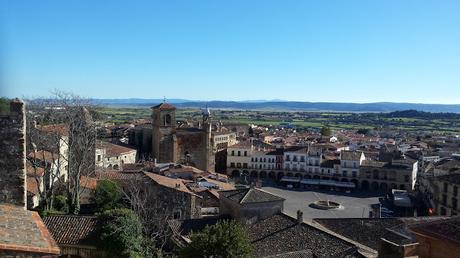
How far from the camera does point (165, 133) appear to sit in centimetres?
5956

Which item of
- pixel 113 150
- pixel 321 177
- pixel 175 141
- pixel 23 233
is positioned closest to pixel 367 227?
pixel 23 233

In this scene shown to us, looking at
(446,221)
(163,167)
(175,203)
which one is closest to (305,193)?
(163,167)

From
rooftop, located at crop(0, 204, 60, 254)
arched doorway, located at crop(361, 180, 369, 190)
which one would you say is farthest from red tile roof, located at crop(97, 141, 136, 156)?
rooftop, located at crop(0, 204, 60, 254)

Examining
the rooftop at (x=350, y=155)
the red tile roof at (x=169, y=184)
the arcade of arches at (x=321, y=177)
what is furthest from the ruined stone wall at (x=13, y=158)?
the rooftop at (x=350, y=155)

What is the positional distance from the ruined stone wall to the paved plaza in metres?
34.1

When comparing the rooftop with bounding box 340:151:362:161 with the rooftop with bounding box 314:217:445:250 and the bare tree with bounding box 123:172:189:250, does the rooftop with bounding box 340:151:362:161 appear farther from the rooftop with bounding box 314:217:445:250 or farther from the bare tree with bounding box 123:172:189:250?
the bare tree with bounding box 123:172:189:250

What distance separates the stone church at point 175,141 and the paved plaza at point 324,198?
10424 millimetres

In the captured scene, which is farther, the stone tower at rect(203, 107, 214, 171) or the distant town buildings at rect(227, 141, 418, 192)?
the distant town buildings at rect(227, 141, 418, 192)

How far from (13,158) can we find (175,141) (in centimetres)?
4919

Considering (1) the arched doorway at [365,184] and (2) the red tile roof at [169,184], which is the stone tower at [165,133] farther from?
(1) the arched doorway at [365,184]

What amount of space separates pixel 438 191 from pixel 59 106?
37600 mm

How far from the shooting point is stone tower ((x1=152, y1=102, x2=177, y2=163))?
5941cm

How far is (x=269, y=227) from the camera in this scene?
27094mm

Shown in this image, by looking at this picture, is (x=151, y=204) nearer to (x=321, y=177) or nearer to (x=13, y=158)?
(x=13, y=158)
